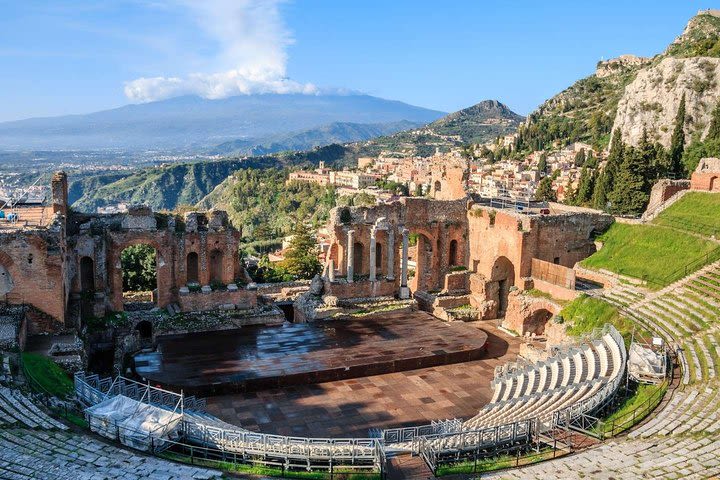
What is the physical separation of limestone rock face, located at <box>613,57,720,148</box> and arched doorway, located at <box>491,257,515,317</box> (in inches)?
1633

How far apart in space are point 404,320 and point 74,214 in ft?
54.3

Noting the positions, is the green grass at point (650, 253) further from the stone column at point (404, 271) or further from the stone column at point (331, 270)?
the stone column at point (331, 270)

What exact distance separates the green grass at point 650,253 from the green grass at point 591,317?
9.62ft

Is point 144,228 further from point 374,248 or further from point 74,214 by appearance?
point 374,248

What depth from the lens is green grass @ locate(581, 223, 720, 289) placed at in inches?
1098

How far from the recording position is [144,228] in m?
29.5

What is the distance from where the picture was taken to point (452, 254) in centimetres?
3794

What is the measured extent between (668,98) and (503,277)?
170 ft

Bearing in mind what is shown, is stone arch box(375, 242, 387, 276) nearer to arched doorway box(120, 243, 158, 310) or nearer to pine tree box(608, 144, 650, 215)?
arched doorway box(120, 243, 158, 310)

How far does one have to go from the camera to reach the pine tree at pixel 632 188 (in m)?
41.5

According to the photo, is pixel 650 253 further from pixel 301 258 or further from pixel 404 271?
pixel 301 258

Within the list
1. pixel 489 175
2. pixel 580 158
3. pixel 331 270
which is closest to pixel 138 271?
pixel 331 270

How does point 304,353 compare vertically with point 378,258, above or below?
below

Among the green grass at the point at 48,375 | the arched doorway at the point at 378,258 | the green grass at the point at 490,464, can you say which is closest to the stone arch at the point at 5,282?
the green grass at the point at 48,375
